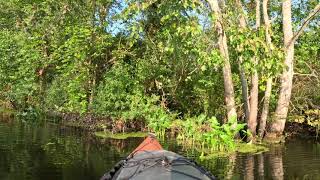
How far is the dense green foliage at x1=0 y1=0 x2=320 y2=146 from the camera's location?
2006 centimetres

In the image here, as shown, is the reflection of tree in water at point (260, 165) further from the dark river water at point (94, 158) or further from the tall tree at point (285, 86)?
the tall tree at point (285, 86)

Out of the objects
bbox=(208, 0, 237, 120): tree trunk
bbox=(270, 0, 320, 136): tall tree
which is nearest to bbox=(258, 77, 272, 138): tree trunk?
bbox=(270, 0, 320, 136): tall tree

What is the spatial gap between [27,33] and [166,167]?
30.8m

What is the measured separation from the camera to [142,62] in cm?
2911

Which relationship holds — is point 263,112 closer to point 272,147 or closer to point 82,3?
point 272,147

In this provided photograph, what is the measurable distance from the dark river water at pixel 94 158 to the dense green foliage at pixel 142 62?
1999mm

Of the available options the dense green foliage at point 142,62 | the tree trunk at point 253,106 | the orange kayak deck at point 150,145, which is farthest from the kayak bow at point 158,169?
the tree trunk at point 253,106

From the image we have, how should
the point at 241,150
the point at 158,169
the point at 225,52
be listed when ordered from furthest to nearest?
the point at 225,52 < the point at 241,150 < the point at 158,169

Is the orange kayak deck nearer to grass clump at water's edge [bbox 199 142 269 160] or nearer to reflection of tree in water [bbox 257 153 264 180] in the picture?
reflection of tree in water [bbox 257 153 264 180]

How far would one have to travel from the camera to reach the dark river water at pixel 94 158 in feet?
51.6

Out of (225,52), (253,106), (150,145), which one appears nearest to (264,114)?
(253,106)

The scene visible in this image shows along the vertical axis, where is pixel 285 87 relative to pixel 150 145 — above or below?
above

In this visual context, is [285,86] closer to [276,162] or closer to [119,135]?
[276,162]

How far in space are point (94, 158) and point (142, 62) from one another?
37.0ft
